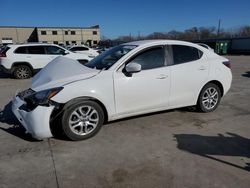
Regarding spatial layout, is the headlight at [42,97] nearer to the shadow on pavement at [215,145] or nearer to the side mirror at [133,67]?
the side mirror at [133,67]

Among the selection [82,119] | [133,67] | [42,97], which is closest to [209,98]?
[133,67]

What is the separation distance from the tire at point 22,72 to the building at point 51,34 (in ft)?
208

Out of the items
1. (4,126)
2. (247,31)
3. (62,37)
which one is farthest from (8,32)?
(4,126)

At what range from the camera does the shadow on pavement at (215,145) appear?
3488 millimetres

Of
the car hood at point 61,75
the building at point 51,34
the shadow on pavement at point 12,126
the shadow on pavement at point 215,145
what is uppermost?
the building at point 51,34

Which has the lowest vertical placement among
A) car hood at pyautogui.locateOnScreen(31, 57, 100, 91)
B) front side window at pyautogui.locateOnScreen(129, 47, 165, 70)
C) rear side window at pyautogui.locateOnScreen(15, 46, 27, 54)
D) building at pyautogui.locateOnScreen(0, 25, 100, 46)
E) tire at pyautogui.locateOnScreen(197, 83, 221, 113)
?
tire at pyautogui.locateOnScreen(197, 83, 221, 113)

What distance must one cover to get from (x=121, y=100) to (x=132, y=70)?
22.4 inches

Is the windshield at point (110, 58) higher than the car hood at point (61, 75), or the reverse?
the windshield at point (110, 58)

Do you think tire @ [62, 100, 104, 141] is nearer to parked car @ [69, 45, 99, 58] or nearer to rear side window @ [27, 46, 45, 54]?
rear side window @ [27, 46, 45, 54]

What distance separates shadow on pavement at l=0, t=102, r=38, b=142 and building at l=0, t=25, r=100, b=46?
69.7m

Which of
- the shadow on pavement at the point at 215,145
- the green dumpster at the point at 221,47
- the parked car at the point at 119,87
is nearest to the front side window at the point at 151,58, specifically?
the parked car at the point at 119,87

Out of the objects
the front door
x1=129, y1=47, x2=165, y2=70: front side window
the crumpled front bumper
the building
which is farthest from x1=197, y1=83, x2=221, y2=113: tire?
the building

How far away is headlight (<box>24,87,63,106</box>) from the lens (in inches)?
144

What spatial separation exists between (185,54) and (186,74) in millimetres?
444
